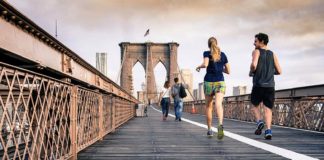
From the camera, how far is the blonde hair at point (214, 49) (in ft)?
19.4

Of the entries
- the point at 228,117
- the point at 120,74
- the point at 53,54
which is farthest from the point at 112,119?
the point at 120,74

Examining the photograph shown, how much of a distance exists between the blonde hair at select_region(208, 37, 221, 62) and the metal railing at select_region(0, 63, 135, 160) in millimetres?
1944

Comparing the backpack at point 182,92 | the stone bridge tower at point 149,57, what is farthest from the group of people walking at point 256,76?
the stone bridge tower at point 149,57

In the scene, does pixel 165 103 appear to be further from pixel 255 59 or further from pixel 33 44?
pixel 33 44

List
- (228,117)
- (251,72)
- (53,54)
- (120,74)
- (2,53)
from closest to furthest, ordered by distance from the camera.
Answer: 1. (2,53)
2. (53,54)
3. (251,72)
4. (228,117)
5. (120,74)

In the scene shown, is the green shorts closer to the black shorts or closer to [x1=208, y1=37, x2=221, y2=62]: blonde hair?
[x1=208, y1=37, x2=221, y2=62]: blonde hair

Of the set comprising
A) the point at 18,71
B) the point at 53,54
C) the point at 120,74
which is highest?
the point at 120,74

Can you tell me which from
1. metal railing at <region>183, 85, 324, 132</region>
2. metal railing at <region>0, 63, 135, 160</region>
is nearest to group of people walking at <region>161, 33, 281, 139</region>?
metal railing at <region>183, 85, 324, 132</region>

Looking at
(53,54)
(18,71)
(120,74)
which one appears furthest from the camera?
(120,74)

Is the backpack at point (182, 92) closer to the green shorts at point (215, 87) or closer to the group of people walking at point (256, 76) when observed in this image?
the group of people walking at point (256, 76)

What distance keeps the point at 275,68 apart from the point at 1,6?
4.61 metres

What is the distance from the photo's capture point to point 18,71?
2.05m

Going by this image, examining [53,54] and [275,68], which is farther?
[275,68]

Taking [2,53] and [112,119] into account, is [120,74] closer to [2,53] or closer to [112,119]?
[112,119]
